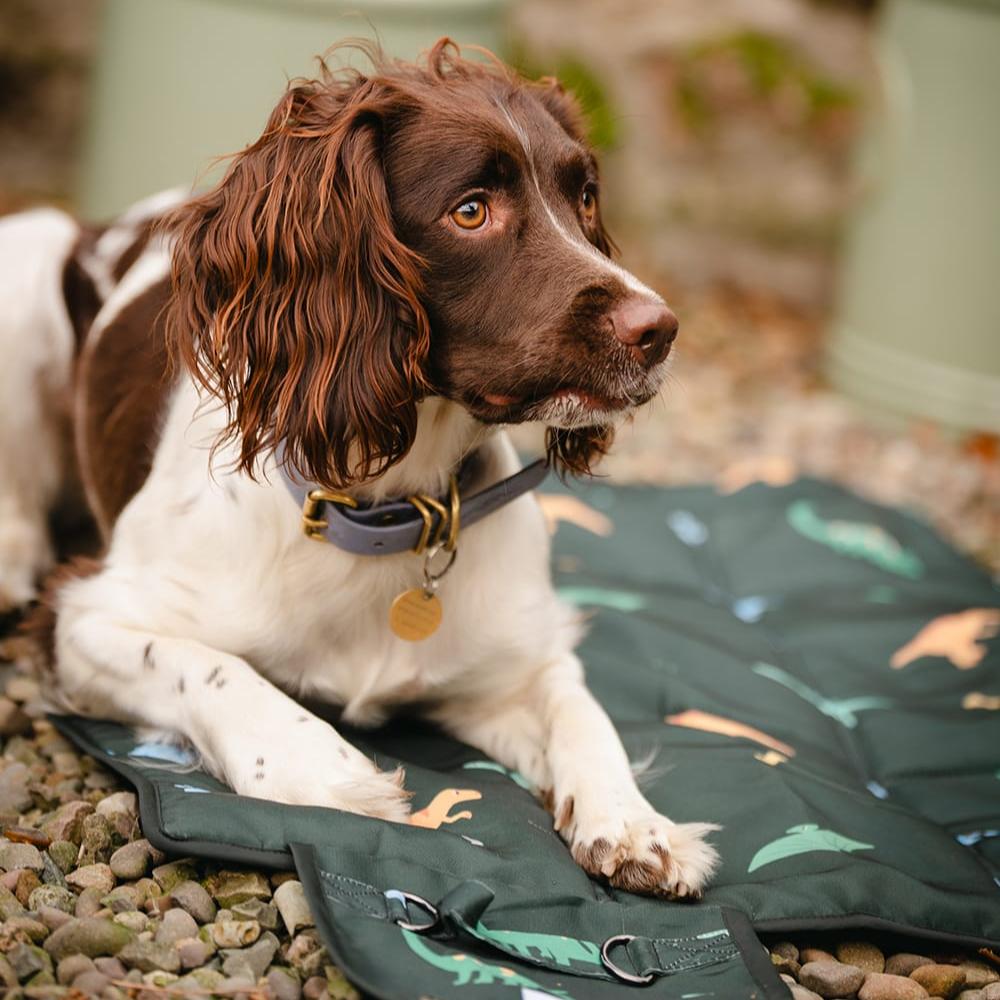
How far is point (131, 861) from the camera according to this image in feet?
6.43

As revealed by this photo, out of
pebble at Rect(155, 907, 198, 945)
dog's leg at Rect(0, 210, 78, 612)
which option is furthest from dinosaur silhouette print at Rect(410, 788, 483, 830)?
dog's leg at Rect(0, 210, 78, 612)

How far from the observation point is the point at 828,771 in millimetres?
2533

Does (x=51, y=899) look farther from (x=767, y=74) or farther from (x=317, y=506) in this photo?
(x=767, y=74)

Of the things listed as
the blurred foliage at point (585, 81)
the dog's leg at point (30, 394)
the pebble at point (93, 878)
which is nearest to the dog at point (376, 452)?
the pebble at point (93, 878)

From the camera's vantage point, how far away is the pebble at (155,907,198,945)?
5.94 ft

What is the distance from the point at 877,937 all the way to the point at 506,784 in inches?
25.2

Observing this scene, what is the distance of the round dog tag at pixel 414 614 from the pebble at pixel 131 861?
1.74ft

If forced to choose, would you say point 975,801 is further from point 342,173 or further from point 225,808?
point 342,173

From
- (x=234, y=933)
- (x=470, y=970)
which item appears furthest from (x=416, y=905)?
(x=234, y=933)

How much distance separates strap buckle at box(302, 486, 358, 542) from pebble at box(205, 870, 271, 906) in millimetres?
559

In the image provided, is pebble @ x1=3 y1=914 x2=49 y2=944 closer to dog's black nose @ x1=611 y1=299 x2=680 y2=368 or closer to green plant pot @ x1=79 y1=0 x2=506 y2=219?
dog's black nose @ x1=611 y1=299 x2=680 y2=368

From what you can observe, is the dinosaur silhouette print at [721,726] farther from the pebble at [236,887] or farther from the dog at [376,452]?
the pebble at [236,887]

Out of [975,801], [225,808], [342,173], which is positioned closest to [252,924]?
[225,808]

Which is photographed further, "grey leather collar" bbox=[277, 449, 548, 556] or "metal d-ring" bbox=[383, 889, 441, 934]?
"grey leather collar" bbox=[277, 449, 548, 556]
